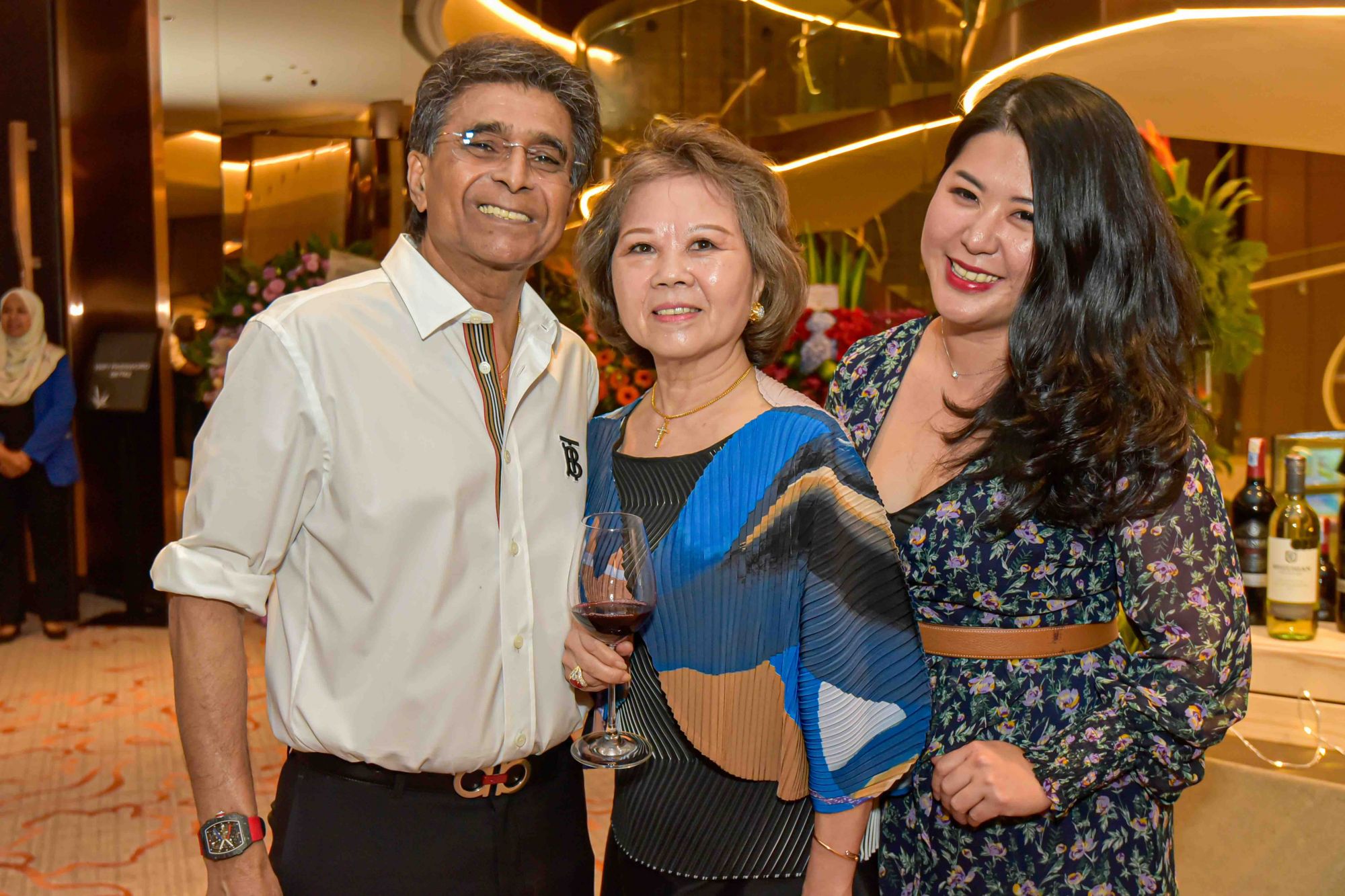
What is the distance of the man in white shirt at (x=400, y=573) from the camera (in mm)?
1646

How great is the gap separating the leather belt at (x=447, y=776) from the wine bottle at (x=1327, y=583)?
7.56 feet

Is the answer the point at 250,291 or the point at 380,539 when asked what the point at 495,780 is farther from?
the point at 250,291

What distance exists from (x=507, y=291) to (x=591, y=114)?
35cm

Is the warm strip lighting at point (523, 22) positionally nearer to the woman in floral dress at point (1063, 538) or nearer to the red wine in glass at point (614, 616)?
the woman in floral dress at point (1063, 538)

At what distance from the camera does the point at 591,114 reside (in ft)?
6.50

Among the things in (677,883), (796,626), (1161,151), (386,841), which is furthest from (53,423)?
(796,626)

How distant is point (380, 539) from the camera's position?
66.6 inches

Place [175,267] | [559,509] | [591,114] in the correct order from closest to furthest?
[559,509] < [591,114] < [175,267]

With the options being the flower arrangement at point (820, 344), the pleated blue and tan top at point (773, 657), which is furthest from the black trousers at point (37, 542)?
the pleated blue and tan top at point (773, 657)

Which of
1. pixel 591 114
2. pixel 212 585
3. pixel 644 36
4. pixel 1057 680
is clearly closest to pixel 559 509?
pixel 212 585

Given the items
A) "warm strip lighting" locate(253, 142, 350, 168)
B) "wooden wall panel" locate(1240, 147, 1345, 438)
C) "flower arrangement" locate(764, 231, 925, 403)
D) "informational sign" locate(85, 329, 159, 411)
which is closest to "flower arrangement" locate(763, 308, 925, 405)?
"flower arrangement" locate(764, 231, 925, 403)

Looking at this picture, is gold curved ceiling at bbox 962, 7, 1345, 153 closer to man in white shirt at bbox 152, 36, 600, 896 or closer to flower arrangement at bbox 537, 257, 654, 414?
flower arrangement at bbox 537, 257, 654, 414

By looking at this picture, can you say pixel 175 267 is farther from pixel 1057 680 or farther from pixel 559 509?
pixel 1057 680

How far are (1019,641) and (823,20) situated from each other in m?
5.37
